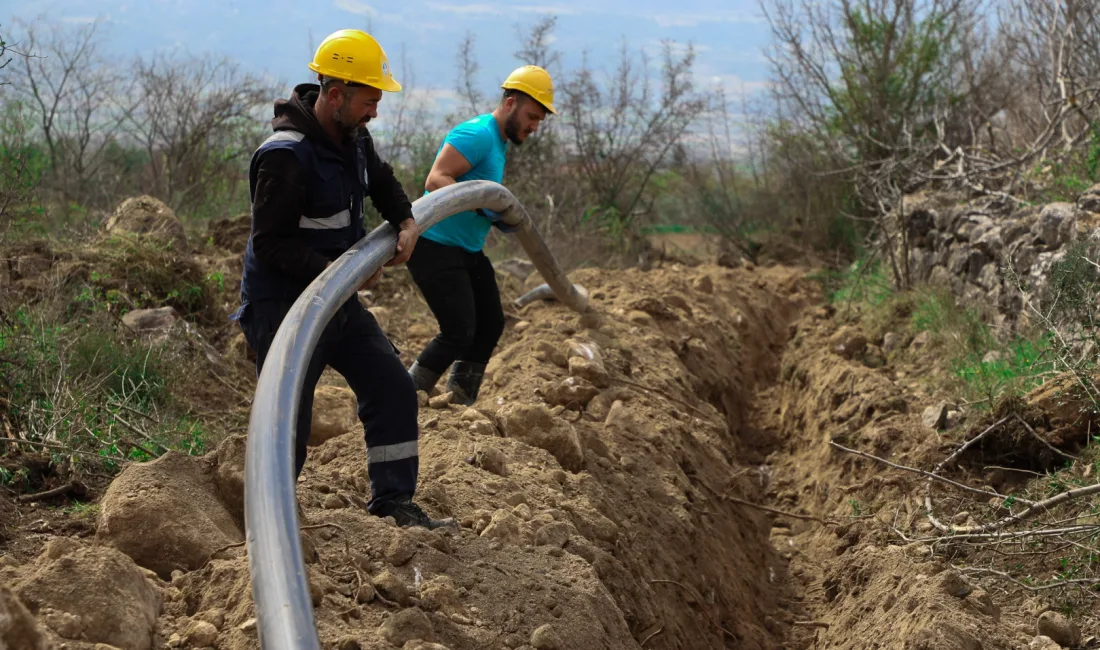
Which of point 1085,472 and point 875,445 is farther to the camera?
point 875,445

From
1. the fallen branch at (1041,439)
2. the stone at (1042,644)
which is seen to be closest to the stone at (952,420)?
the fallen branch at (1041,439)

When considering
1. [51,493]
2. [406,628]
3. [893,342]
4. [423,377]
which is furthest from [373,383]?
[893,342]

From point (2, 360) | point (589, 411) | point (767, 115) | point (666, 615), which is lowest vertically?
point (666, 615)

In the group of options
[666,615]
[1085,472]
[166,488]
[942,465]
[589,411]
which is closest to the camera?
[166,488]

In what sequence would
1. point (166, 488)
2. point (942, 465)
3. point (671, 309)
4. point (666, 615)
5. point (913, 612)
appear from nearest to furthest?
1. point (166, 488)
2. point (913, 612)
3. point (666, 615)
4. point (942, 465)
5. point (671, 309)

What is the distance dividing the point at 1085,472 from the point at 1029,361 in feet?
4.81

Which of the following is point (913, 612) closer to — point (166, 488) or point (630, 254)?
point (166, 488)

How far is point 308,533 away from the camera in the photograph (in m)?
3.63

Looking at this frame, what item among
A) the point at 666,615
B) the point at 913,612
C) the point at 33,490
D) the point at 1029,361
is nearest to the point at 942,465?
the point at 1029,361

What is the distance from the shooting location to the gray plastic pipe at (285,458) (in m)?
2.69

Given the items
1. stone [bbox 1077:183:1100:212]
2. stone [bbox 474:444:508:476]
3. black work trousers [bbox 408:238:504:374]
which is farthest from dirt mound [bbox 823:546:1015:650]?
stone [bbox 1077:183:1100:212]

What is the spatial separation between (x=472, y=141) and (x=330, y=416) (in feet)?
5.41

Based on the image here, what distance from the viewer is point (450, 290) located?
570 cm

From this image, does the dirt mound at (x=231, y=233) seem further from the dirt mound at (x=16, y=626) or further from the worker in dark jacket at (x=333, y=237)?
the dirt mound at (x=16, y=626)
